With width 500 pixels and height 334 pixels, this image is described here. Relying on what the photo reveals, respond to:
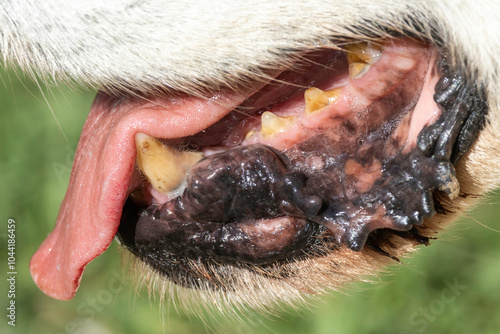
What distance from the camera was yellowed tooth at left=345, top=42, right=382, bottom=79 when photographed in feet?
5.35

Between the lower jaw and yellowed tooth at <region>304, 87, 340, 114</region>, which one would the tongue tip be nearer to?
the lower jaw

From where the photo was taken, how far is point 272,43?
150 centimetres

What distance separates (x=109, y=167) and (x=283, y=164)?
481 mm

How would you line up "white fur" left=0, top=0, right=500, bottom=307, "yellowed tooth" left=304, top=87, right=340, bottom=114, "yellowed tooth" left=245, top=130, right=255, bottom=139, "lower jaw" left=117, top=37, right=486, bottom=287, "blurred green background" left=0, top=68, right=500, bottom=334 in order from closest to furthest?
1. "white fur" left=0, top=0, right=500, bottom=307
2. "lower jaw" left=117, top=37, right=486, bottom=287
3. "yellowed tooth" left=304, top=87, right=340, bottom=114
4. "yellowed tooth" left=245, top=130, right=255, bottom=139
5. "blurred green background" left=0, top=68, right=500, bottom=334

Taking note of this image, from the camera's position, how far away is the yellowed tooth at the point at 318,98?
168 cm

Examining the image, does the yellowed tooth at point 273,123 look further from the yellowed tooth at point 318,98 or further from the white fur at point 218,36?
the white fur at point 218,36

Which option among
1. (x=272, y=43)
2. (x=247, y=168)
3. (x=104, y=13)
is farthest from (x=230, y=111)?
(x=104, y=13)

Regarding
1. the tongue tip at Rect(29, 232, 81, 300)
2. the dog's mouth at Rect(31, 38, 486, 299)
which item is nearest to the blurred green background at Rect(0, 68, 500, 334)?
the tongue tip at Rect(29, 232, 81, 300)

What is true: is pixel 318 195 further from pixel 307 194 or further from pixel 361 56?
pixel 361 56

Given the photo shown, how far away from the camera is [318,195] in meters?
1.64

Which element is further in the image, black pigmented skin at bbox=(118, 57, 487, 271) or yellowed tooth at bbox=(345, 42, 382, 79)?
yellowed tooth at bbox=(345, 42, 382, 79)

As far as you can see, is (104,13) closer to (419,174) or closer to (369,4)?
(369,4)

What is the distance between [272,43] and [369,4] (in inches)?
9.4

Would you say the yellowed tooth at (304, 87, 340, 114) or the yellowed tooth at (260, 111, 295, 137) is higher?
the yellowed tooth at (304, 87, 340, 114)
